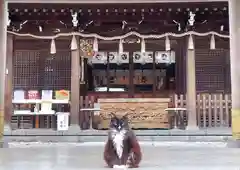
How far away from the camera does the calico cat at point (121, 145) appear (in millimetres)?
6602

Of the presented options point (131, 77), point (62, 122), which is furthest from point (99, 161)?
point (131, 77)

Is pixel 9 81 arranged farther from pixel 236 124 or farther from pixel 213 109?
pixel 236 124

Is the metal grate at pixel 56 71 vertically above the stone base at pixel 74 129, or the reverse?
the metal grate at pixel 56 71

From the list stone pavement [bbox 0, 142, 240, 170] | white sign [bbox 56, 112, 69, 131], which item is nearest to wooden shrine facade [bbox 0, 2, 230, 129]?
white sign [bbox 56, 112, 69, 131]

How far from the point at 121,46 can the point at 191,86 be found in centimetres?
298

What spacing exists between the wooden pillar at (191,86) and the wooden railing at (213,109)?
18.2 inches

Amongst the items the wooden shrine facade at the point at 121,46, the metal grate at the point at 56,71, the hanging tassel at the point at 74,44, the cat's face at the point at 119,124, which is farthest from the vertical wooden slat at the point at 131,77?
the cat's face at the point at 119,124

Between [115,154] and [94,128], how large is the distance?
9.38m

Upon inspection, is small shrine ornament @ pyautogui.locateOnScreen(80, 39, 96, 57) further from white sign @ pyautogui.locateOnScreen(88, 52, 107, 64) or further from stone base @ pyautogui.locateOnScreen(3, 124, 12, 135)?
stone base @ pyautogui.locateOnScreen(3, 124, 12, 135)

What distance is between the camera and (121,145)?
21.7 ft

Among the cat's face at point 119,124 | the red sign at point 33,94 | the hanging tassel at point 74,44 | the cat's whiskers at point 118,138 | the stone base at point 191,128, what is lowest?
the stone base at point 191,128

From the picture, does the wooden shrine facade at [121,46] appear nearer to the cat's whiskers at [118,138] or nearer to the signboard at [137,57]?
the signboard at [137,57]

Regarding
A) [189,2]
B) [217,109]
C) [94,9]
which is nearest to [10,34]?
[94,9]

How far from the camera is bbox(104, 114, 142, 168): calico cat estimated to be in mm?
6602
